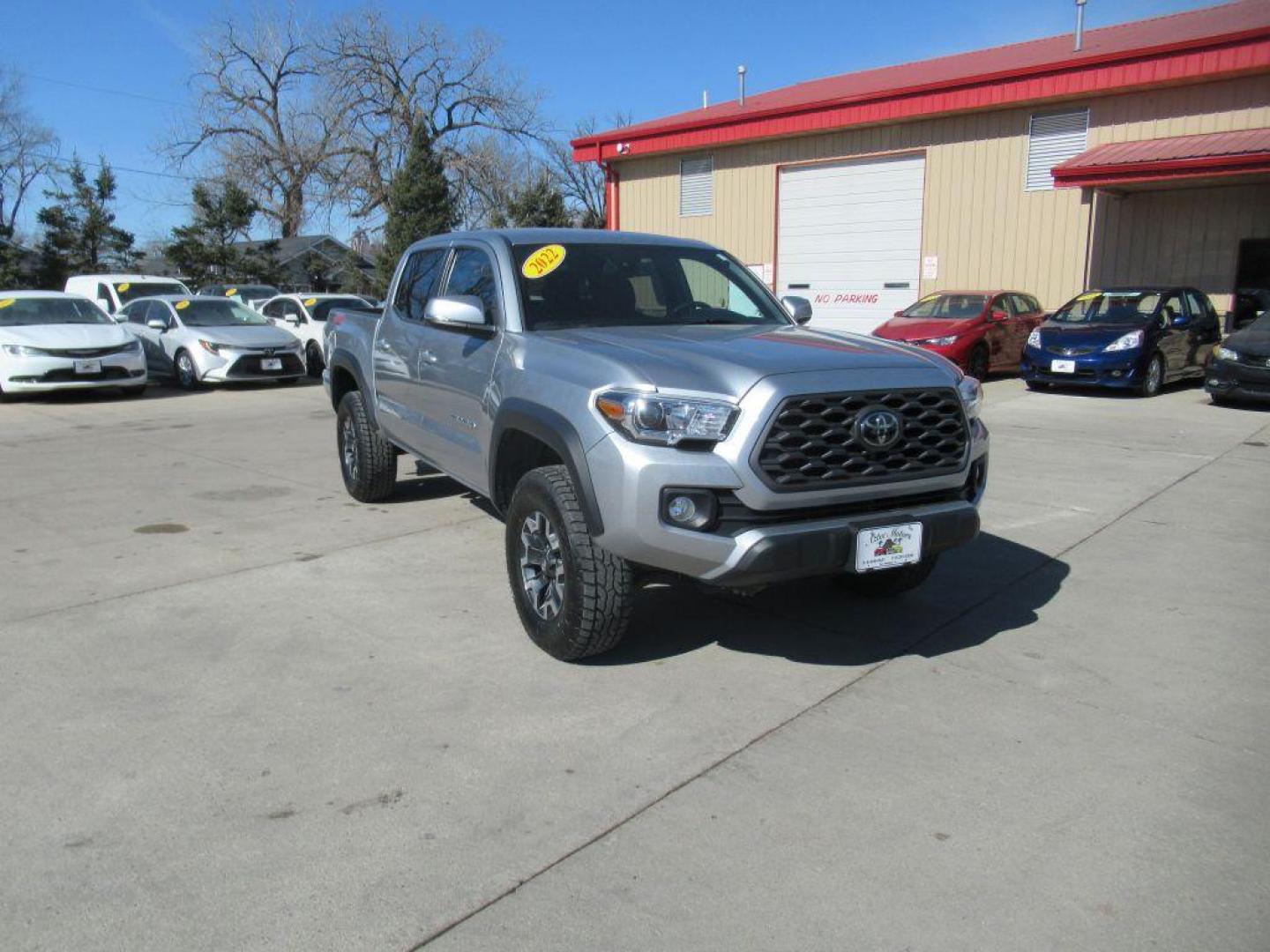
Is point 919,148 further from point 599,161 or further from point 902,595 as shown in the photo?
point 902,595

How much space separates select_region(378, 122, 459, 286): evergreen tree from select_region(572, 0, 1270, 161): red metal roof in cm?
943

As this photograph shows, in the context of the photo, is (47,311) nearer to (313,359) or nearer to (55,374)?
(55,374)

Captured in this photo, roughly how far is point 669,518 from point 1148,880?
1.80 meters

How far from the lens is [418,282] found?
6016mm

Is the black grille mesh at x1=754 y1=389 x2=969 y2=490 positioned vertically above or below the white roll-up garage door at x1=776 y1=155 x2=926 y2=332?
below

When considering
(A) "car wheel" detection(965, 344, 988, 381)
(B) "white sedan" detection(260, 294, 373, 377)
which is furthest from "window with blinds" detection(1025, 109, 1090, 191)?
(B) "white sedan" detection(260, 294, 373, 377)

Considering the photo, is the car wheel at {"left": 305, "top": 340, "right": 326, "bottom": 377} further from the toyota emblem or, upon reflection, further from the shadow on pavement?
the toyota emblem

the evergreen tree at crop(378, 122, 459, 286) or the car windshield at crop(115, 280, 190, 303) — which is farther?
the evergreen tree at crop(378, 122, 459, 286)

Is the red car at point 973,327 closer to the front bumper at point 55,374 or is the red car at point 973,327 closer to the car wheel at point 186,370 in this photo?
the car wheel at point 186,370

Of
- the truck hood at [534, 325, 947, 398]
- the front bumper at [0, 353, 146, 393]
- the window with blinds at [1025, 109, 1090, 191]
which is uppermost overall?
the window with blinds at [1025, 109, 1090, 191]

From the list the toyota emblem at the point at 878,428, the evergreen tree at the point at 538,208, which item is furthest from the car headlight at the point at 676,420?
the evergreen tree at the point at 538,208

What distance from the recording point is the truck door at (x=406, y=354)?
5.68 m

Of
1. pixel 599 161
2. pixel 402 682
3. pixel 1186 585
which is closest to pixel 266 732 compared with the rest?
pixel 402 682

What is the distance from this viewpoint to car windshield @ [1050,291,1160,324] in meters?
13.8
